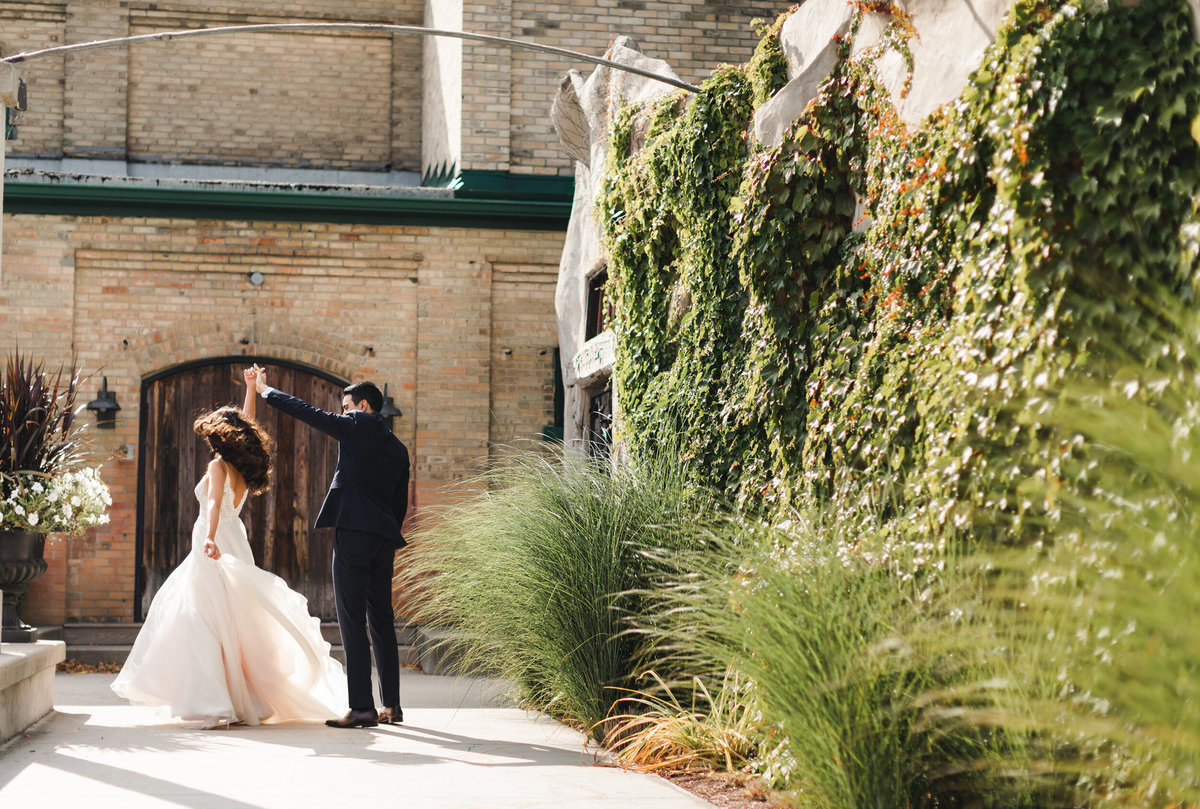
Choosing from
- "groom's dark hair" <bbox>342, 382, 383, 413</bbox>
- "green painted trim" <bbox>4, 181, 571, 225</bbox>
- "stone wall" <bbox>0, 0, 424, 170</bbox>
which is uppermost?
"stone wall" <bbox>0, 0, 424, 170</bbox>

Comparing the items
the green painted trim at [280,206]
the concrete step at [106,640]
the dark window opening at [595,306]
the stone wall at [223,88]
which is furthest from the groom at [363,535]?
the stone wall at [223,88]

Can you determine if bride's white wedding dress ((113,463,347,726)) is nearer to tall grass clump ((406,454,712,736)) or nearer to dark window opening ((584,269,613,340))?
tall grass clump ((406,454,712,736))

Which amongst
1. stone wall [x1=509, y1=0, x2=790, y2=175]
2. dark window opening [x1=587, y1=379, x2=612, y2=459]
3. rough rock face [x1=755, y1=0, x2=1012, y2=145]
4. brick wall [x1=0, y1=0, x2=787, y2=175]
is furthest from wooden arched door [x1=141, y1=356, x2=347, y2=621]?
rough rock face [x1=755, y1=0, x2=1012, y2=145]

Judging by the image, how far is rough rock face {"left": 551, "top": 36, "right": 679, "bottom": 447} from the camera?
400 inches

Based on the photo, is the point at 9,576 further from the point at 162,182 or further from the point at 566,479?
the point at 162,182

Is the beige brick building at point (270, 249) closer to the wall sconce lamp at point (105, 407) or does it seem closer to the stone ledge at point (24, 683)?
the wall sconce lamp at point (105, 407)

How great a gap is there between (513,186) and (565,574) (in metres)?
8.47

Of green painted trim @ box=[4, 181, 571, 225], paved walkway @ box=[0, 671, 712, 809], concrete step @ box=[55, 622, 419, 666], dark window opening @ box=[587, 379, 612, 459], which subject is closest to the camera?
paved walkway @ box=[0, 671, 712, 809]

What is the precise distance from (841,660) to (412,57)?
44.8 feet

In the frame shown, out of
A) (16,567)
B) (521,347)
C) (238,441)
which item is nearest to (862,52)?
(238,441)

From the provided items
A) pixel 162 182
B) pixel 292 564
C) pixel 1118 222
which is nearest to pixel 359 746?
pixel 1118 222

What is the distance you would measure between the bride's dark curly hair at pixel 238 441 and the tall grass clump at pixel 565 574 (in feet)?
4.14

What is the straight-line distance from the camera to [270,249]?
13.0 meters

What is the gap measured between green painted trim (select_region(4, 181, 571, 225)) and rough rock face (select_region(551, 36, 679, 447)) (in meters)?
1.51
